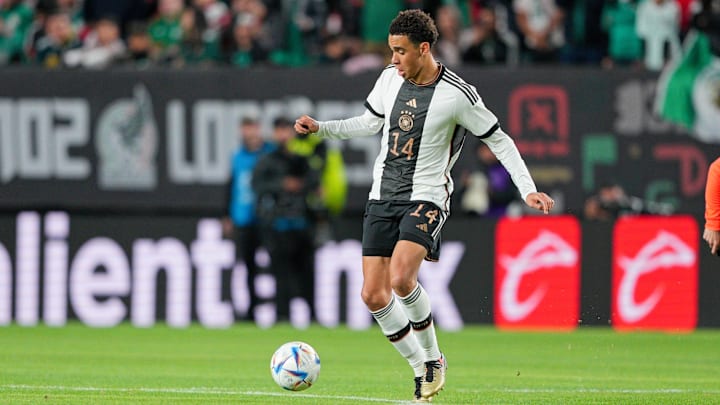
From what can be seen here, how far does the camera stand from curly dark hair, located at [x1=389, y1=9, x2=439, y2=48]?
383 inches

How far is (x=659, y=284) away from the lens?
57.2 feet

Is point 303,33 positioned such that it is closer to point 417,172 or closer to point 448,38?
point 448,38

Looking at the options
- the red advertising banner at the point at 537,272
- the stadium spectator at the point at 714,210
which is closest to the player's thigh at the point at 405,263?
the stadium spectator at the point at 714,210

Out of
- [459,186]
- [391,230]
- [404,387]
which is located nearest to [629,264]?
[459,186]

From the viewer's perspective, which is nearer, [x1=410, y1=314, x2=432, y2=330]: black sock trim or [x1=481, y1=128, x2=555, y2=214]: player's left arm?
[x1=481, y1=128, x2=555, y2=214]: player's left arm

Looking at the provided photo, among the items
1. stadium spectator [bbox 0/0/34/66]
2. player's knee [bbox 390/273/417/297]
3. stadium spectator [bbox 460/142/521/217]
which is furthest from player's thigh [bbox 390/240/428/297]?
stadium spectator [bbox 0/0/34/66]

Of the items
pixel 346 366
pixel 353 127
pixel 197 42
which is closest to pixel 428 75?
pixel 353 127

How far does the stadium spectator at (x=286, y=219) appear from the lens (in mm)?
18125

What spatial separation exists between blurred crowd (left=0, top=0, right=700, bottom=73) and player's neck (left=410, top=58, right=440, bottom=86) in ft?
30.0

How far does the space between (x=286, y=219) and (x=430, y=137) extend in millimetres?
8486

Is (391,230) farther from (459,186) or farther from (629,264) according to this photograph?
(459,186)

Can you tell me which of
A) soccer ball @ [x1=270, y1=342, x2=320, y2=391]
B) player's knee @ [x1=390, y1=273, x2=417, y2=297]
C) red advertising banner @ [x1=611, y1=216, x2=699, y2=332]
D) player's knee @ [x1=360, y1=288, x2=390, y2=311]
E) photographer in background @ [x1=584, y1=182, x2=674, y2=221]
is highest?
player's knee @ [x1=390, y1=273, x2=417, y2=297]

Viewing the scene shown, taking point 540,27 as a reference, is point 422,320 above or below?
below

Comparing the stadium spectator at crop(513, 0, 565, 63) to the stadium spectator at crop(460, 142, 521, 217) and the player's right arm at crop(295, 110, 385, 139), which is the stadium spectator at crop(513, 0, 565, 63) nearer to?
the stadium spectator at crop(460, 142, 521, 217)
